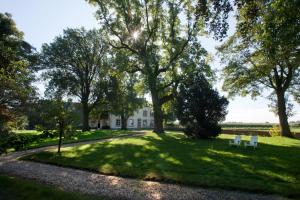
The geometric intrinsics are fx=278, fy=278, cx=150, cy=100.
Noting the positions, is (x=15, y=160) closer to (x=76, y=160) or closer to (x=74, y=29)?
(x=76, y=160)

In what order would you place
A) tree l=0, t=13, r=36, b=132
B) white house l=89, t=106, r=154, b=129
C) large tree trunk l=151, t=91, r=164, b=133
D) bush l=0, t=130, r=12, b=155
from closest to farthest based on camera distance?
bush l=0, t=130, r=12, b=155
tree l=0, t=13, r=36, b=132
large tree trunk l=151, t=91, r=164, b=133
white house l=89, t=106, r=154, b=129

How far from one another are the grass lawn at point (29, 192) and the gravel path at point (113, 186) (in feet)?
1.56

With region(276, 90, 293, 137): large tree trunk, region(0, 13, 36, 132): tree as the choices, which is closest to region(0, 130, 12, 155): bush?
region(0, 13, 36, 132): tree

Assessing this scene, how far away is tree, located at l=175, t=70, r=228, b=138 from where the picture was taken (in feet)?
89.9

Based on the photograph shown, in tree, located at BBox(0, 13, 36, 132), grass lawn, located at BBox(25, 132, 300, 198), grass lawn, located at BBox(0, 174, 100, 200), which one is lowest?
grass lawn, located at BBox(0, 174, 100, 200)

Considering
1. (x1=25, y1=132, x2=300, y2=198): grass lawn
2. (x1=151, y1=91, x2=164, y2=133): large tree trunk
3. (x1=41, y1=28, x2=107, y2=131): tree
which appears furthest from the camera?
(x1=41, y1=28, x2=107, y2=131): tree

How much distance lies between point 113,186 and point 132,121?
7404 centimetres

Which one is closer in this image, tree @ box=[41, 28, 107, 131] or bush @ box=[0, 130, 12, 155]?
bush @ box=[0, 130, 12, 155]

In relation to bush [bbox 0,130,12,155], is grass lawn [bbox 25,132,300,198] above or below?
below

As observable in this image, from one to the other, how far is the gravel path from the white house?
59.9 metres

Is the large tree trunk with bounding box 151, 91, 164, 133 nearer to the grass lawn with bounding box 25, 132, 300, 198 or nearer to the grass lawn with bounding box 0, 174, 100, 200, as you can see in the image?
the grass lawn with bounding box 25, 132, 300, 198

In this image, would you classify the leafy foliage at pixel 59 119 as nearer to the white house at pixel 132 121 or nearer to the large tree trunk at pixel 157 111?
the large tree trunk at pixel 157 111

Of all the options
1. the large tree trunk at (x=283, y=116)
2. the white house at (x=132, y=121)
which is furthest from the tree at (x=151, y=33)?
the white house at (x=132, y=121)

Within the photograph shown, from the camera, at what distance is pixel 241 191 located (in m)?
9.55
